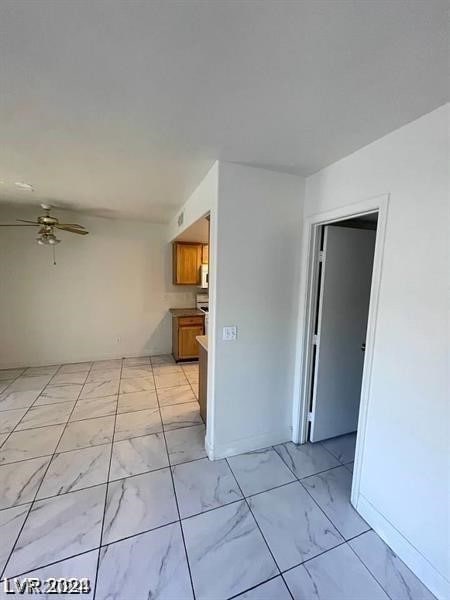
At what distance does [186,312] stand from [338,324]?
10.0 feet

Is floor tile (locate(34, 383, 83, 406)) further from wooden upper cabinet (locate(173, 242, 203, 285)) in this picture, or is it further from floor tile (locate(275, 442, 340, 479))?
floor tile (locate(275, 442, 340, 479))

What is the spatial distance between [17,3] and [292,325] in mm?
2397

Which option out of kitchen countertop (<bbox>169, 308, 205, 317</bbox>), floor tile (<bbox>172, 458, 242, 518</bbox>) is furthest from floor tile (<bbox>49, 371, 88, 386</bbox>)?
floor tile (<bbox>172, 458, 242, 518</bbox>)

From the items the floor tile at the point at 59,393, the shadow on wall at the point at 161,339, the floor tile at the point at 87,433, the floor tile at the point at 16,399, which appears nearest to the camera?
the floor tile at the point at 87,433

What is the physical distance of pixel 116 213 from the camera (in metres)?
4.04

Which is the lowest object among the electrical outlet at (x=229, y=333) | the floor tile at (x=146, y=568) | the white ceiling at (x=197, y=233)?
the floor tile at (x=146, y=568)

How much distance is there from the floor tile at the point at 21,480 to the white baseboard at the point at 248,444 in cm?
139

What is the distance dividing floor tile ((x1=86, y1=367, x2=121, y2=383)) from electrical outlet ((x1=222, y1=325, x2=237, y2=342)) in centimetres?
262

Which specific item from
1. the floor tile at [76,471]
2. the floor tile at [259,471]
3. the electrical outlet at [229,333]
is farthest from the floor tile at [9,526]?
the electrical outlet at [229,333]

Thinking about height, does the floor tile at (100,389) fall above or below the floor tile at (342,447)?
below

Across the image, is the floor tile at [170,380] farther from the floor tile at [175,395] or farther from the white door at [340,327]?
the white door at [340,327]

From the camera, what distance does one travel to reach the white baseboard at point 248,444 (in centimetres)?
226

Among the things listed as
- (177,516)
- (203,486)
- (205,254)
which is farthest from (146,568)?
(205,254)

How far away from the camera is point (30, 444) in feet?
7.90
